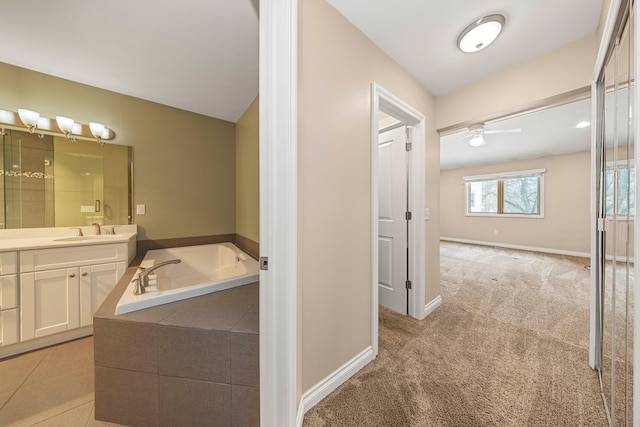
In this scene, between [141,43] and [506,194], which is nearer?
[141,43]

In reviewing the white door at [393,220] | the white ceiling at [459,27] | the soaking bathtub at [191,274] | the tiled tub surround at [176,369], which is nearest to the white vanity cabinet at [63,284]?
the soaking bathtub at [191,274]

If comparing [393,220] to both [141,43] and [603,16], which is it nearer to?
[603,16]

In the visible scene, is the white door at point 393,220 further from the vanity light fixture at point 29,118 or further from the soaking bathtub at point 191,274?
the vanity light fixture at point 29,118

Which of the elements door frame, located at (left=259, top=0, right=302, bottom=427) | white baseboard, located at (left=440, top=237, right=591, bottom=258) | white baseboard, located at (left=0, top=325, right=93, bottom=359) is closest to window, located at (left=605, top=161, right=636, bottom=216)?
door frame, located at (left=259, top=0, right=302, bottom=427)

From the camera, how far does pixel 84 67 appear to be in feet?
6.32

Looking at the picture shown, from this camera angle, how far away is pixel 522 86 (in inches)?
71.5

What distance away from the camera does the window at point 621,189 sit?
2.87 feet

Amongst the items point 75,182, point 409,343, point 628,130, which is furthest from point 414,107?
point 75,182

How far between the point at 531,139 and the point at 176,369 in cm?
596

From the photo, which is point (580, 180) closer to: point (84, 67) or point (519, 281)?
point (519, 281)

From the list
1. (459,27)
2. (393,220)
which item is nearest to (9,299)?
(393,220)

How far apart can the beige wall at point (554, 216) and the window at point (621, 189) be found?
529cm

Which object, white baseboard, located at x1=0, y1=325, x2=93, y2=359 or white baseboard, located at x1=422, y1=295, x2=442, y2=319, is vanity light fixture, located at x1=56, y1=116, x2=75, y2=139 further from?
white baseboard, located at x1=422, y1=295, x2=442, y2=319

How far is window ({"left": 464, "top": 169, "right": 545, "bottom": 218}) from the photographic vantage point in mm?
5371
